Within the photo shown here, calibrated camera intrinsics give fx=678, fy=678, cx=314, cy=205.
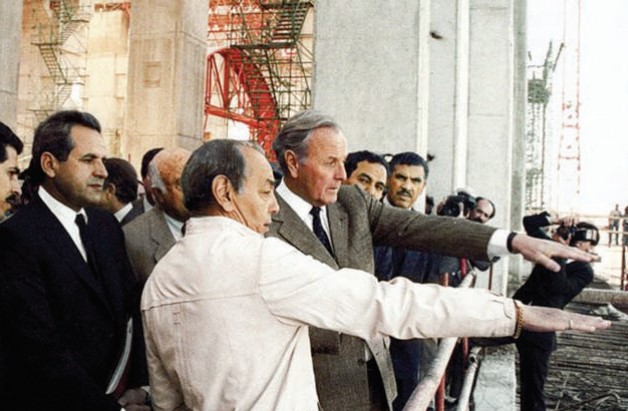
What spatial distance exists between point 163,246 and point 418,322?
181 cm

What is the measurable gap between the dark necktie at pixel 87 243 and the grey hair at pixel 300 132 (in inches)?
34.1

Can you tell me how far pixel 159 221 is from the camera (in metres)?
3.46

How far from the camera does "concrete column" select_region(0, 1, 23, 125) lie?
5.77m

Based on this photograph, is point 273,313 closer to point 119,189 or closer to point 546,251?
point 546,251

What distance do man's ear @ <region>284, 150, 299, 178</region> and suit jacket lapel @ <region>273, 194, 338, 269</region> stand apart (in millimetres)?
217

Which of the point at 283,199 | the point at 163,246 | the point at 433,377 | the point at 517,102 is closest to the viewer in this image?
the point at 433,377

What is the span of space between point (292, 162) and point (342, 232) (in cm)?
38

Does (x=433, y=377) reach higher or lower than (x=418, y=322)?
lower

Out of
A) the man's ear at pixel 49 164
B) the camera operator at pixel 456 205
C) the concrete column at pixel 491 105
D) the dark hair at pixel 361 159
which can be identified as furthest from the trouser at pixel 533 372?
the concrete column at pixel 491 105

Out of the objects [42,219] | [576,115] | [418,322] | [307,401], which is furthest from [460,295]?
[576,115]

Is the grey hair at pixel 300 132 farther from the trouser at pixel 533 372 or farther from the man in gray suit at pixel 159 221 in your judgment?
the trouser at pixel 533 372

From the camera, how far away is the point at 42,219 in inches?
96.0

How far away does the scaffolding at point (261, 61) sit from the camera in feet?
63.0

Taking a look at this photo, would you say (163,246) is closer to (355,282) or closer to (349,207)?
(349,207)
